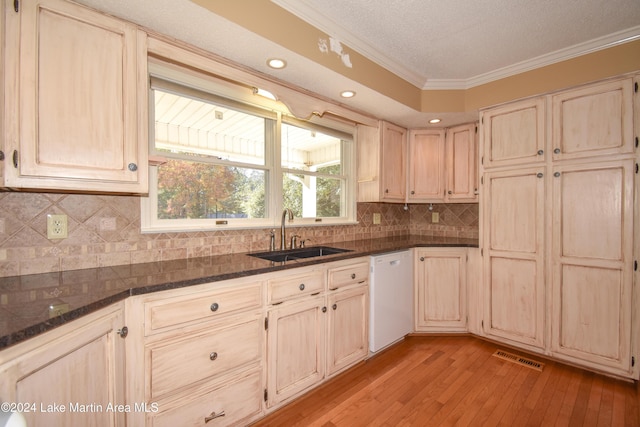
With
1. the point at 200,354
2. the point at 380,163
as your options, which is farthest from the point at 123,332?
the point at 380,163

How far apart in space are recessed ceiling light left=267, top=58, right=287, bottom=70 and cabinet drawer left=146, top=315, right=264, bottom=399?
164cm

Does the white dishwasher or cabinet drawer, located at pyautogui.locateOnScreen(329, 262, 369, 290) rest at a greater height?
cabinet drawer, located at pyautogui.locateOnScreen(329, 262, 369, 290)

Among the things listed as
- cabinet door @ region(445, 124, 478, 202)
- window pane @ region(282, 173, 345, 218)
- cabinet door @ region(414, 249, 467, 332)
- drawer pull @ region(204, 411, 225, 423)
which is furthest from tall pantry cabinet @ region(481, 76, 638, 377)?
drawer pull @ region(204, 411, 225, 423)

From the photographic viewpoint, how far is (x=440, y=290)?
287 cm

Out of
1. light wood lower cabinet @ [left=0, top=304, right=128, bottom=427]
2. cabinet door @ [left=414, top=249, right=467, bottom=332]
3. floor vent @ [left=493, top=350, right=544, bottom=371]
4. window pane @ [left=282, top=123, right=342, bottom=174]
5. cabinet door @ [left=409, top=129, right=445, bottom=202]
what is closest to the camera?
light wood lower cabinet @ [left=0, top=304, right=128, bottom=427]

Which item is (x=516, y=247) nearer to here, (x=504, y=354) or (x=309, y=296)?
(x=504, y=354)

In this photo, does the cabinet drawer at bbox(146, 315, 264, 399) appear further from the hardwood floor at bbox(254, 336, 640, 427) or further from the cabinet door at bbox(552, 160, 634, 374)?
the cabinet door at bbox(552, 160, 634, 374)

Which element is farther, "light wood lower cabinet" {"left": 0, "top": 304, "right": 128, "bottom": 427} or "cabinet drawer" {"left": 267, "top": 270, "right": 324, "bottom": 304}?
"cabinet drawer" {"left": 267, "top": 270, "right": 324, "bottom": 304}

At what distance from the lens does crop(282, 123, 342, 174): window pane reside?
8.54ft

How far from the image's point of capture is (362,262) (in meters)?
2.28

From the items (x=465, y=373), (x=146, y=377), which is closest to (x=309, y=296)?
(x=146, y=377)

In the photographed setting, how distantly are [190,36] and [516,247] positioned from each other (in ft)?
9.90

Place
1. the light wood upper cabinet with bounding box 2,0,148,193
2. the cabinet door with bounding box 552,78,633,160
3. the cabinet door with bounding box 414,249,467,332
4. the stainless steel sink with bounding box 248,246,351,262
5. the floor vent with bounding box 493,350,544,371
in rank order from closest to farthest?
the light wood upper cabinet with bounding box 2,0,148,193
the cabinet door with bounding box 552,78,633,160
the stainless steel sink with bounding box 248,246,351,262
the floor vent with bounding box 493,350,544,371
the cabinet door with bounding box 414,249,467,332

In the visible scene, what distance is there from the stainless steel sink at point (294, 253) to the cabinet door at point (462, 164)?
162cm
